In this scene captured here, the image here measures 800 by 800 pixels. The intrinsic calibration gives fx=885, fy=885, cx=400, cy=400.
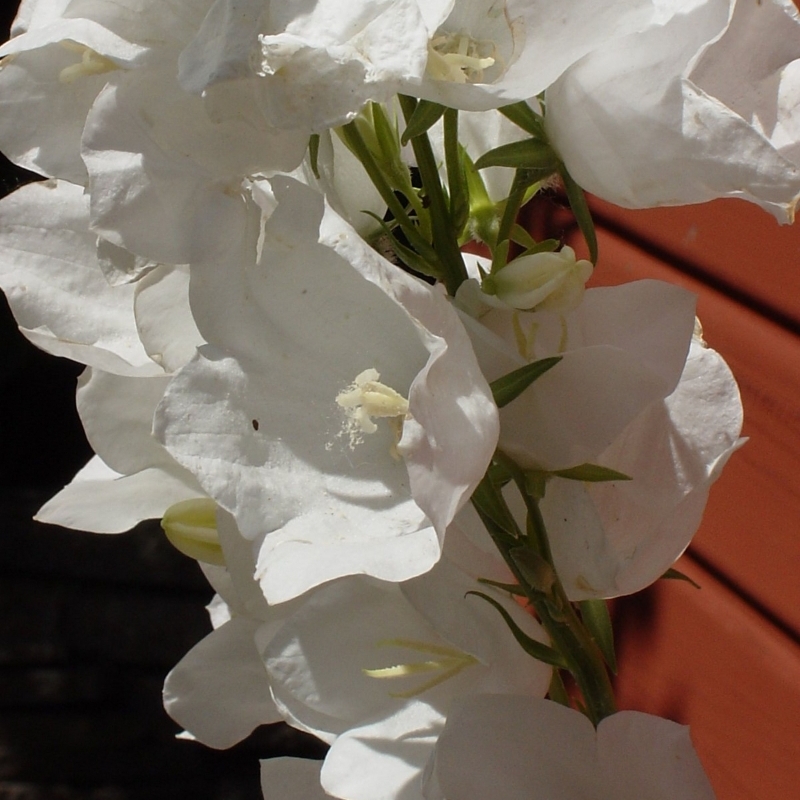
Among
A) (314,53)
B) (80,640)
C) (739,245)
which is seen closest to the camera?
(314,53)

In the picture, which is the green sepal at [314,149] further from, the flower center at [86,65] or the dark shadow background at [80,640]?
the dark shadow background at [80,640]

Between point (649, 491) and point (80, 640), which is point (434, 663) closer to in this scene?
point (649, 491)

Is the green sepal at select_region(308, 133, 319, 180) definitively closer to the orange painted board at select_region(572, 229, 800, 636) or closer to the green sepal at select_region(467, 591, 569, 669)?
the green sepal at select_region(467, 591, 569, 669)

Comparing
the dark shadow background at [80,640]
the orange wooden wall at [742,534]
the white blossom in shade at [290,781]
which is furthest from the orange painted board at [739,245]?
the dark shadow background at [80,640]

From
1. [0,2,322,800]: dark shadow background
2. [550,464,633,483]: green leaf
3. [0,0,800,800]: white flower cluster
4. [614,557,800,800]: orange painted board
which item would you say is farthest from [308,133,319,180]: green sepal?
[0,2,322,800]: dark shadow background

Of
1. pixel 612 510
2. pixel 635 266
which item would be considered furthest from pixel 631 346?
pixel 635 266

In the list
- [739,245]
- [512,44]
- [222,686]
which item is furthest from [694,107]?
[739,245]
